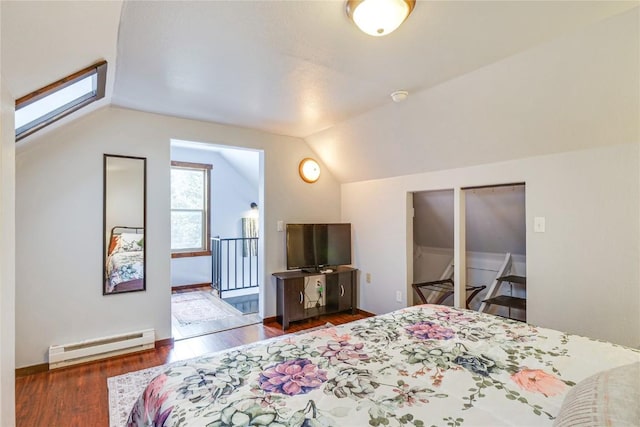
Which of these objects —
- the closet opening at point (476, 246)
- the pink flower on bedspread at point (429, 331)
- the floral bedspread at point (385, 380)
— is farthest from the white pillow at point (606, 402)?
the closet opening at point (476, 246)

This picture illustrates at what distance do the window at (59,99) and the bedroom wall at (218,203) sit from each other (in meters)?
3.43

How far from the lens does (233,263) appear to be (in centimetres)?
589

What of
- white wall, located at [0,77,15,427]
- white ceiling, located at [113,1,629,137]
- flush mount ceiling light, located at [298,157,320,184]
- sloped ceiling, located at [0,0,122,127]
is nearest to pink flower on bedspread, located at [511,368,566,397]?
white ceiling, located at [113,1,629,137]

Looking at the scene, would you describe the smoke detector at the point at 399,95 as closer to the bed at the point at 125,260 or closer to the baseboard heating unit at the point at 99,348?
the bed at the point at 125,260

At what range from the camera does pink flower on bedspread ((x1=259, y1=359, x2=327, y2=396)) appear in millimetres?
1115

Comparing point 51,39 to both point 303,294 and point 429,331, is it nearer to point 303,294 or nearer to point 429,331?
point 429,331

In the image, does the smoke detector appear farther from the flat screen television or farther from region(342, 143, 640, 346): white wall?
the flat screen television

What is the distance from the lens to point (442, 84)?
7.81ft

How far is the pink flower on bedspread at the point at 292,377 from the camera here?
1115 millimetres

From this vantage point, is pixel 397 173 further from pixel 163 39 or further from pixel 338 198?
pixel 163 39

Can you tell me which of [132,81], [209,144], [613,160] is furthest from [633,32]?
[209,144]

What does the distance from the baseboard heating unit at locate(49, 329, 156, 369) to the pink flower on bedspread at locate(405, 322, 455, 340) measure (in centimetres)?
264

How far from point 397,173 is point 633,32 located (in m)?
2.29

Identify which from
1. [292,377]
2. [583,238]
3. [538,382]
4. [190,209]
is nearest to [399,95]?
[583,238]
